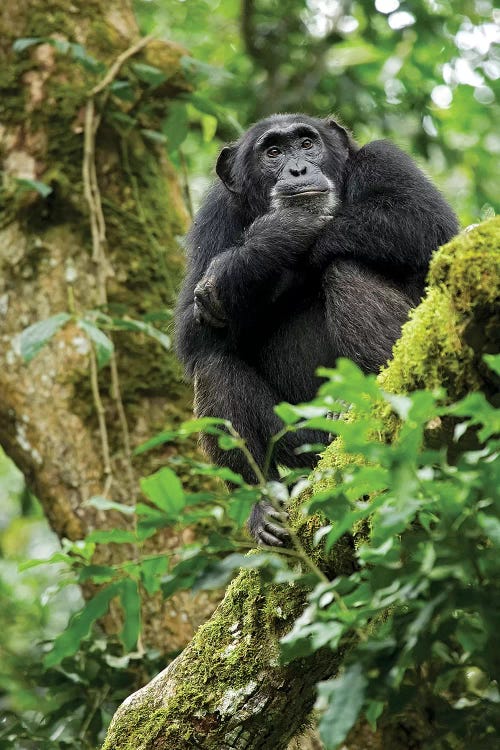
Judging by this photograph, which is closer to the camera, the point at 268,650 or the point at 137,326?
the point at 268,650

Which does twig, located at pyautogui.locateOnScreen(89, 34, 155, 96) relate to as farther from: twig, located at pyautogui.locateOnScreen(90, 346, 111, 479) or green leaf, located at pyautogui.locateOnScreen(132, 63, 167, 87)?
twig, located at pyautogui.locateOnScreen(90, 346, 111, 479)

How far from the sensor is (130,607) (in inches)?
104

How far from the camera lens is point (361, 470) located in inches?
81.2

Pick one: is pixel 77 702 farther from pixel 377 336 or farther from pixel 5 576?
pixel 5 576

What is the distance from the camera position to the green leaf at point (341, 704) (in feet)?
6.19

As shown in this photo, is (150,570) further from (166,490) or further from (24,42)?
(24,42)

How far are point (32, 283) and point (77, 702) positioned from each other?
2.54m

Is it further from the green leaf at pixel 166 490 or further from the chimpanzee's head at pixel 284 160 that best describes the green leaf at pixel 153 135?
the green leaf at pixel 166 490

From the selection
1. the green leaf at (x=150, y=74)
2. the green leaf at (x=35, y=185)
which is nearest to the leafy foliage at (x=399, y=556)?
the green leaf at (x=35, y=185)

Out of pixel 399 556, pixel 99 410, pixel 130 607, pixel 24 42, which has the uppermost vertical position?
pixel 24 42

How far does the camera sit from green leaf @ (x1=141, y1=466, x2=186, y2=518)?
2215mm

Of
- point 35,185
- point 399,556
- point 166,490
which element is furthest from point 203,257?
point 399,556

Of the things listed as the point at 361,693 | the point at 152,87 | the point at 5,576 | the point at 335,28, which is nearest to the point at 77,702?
the point at 361,693

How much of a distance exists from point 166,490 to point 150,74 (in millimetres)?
4678
